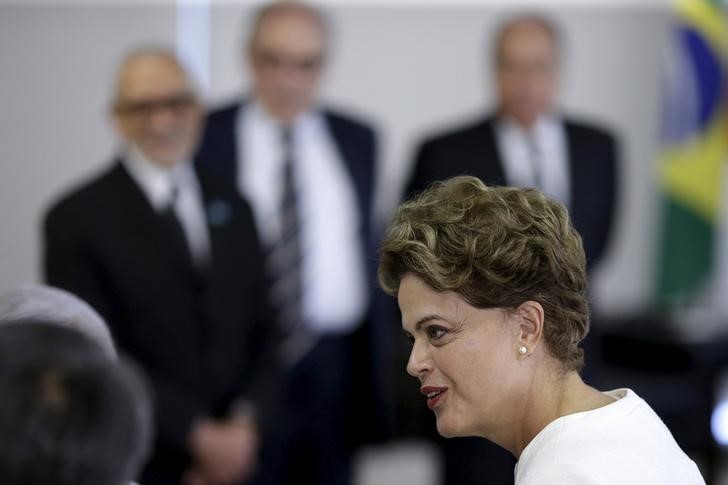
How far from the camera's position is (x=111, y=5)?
20.6 feet

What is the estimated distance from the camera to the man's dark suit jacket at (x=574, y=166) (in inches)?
177

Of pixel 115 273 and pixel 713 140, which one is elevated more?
pixel 115 273

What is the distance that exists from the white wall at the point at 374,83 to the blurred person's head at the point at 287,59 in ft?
5.64

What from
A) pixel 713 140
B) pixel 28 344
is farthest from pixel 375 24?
pixel 28 344

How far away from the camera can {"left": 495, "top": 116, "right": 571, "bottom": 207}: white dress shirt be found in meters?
4.56

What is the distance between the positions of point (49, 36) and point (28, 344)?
5.18 meters

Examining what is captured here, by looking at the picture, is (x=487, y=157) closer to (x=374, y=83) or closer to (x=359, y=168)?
(x=359, y=168)

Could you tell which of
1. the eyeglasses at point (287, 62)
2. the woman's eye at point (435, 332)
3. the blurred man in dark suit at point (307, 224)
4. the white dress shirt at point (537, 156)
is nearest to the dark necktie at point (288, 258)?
the blurred man in dark suit at point (307, 224)

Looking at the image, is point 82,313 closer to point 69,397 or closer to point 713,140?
point 69,397

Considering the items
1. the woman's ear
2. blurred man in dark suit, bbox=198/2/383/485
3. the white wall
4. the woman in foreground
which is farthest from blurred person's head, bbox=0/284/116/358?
the white wall

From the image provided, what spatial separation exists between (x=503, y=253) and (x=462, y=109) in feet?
16.6

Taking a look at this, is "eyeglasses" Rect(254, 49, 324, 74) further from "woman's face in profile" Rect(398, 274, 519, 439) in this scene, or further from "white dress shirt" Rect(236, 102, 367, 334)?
"woman's face in profile" Rect(398, 274, 519, 439)

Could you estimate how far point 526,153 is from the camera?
4.60 m

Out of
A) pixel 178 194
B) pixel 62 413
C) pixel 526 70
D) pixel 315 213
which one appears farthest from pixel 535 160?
pixel 62 413
